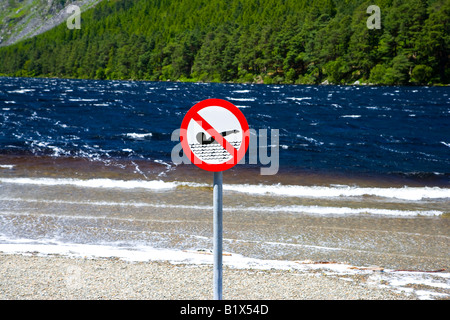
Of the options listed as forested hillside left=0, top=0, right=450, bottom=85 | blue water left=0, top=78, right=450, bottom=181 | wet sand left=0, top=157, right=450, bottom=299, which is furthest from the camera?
forested hillside left=0, top=0, right=450, bottom=85

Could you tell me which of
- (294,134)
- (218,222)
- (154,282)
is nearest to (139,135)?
(294,134)

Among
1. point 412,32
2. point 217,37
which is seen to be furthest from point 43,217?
point 217,37

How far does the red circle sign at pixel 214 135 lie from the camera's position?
3408mm

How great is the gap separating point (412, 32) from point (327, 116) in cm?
7346

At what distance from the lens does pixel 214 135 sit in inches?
135

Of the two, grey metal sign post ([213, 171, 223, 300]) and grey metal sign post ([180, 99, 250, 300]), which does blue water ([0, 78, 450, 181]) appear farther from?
grey metal sign post ([180, 99, 250, 300])

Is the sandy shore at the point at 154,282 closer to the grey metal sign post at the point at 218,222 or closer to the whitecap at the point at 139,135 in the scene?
the grey metal sign post at the point at 218,222

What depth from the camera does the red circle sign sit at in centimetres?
341

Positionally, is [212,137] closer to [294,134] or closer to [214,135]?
[214,135]

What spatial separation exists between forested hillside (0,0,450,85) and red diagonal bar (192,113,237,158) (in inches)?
3733

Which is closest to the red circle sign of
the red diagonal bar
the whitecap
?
the red diagonal bar

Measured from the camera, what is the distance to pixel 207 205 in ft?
38.7

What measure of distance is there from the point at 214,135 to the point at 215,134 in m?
0.01

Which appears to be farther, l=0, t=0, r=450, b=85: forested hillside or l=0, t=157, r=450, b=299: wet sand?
l=0, t=0, r=450, b=85: forested hillside
